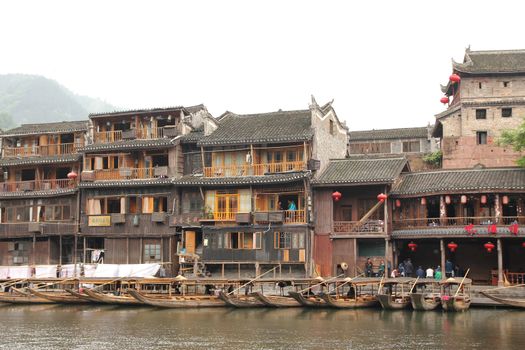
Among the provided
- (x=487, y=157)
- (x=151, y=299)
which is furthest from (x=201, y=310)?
(x=487, y=157)

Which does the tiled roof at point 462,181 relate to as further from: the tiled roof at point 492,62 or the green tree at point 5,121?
the green tree at point 5,121

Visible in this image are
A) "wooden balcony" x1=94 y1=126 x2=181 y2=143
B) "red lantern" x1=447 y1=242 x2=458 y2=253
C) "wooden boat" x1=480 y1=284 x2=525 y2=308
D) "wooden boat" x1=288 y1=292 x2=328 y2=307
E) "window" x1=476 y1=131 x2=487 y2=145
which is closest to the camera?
"wooden boat" x1=480 y1=284 x2=525 y2=308

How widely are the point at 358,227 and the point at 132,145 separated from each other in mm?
16203

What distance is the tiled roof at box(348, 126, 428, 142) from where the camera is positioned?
63688mm

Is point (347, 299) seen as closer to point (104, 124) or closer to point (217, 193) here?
point (217, 193)

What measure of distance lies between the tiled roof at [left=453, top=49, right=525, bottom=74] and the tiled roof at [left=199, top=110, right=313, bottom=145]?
13.2m

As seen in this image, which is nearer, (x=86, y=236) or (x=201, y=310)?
(x=201, y=310)

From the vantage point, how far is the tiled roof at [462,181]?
130 ft

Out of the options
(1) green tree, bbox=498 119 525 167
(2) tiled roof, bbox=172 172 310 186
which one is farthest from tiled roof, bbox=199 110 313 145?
(1) green tree, bbox=498 119 525 167

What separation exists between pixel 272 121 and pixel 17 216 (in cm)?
2018

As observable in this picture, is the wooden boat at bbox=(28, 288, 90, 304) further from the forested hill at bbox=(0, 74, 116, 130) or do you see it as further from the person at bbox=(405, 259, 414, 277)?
the forested hill at bbox=(0, 74, 116, 130)

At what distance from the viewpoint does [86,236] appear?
48.8m

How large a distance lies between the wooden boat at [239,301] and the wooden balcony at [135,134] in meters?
13.7

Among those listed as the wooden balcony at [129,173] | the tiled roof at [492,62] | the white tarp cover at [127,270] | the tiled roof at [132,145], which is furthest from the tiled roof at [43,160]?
the tiled roof at [492,62]
